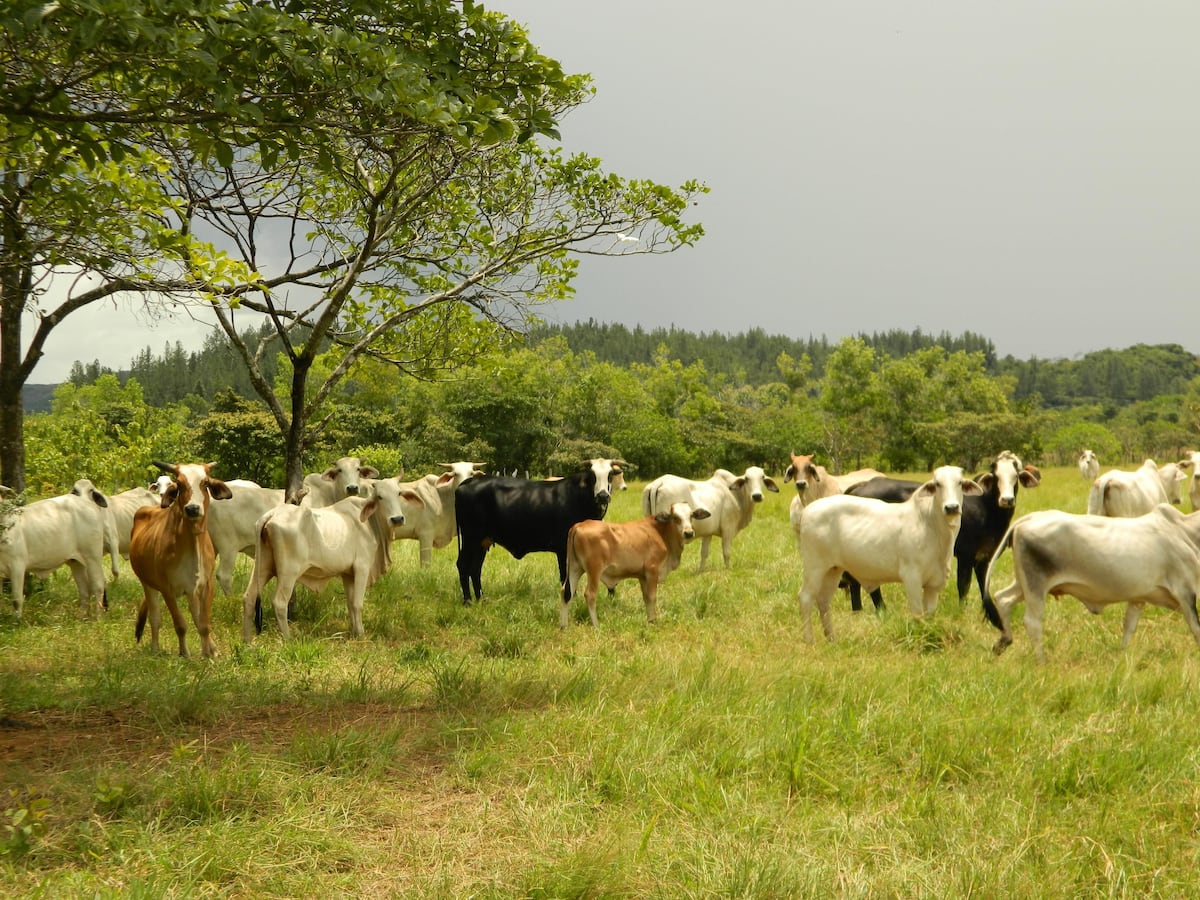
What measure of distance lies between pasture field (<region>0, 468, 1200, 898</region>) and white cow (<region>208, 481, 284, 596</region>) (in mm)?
2594

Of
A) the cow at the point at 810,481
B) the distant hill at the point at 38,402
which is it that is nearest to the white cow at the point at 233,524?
the cow at the point at 810,481

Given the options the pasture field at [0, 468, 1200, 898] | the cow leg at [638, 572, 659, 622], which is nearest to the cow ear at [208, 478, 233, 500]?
the pasture field at [0, 468, 1200, 898]

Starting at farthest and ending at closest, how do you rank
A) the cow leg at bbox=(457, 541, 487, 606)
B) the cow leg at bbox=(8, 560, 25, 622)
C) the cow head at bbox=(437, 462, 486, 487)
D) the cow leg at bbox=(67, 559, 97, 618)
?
1. the cow head at bbox=(437, 462, 486, 487)
2. the cow leg at bbox=(457, 541, 487, 606)
3. the cow leg at bbox=(67, 559, 97, 618)
4. the cow leg at bbox=(8, 560, 25, 622)

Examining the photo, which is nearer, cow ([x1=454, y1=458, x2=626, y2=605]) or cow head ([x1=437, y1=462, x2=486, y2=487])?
cow ([x1=454, y1=458, x2=626, y2=605])

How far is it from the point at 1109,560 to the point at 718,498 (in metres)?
8.19

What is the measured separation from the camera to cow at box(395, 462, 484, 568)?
1492 cm

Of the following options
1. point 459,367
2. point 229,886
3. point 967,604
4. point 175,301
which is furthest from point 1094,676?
point 459,367

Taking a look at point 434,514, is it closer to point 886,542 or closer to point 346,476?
point 346,476

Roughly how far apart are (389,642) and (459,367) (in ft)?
16.8

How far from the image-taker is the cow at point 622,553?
33.6 feet

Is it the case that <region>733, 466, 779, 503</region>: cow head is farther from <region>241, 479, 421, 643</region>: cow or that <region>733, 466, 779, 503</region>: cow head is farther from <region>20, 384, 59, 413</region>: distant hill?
<region>20, 384, 59, 413</region>: distant hill

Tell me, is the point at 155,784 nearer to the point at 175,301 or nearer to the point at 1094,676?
the point at 175,301

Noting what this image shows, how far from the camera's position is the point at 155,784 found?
4715mm

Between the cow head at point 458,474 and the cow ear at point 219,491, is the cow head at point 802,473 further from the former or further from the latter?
the cow ear at point 219,491
